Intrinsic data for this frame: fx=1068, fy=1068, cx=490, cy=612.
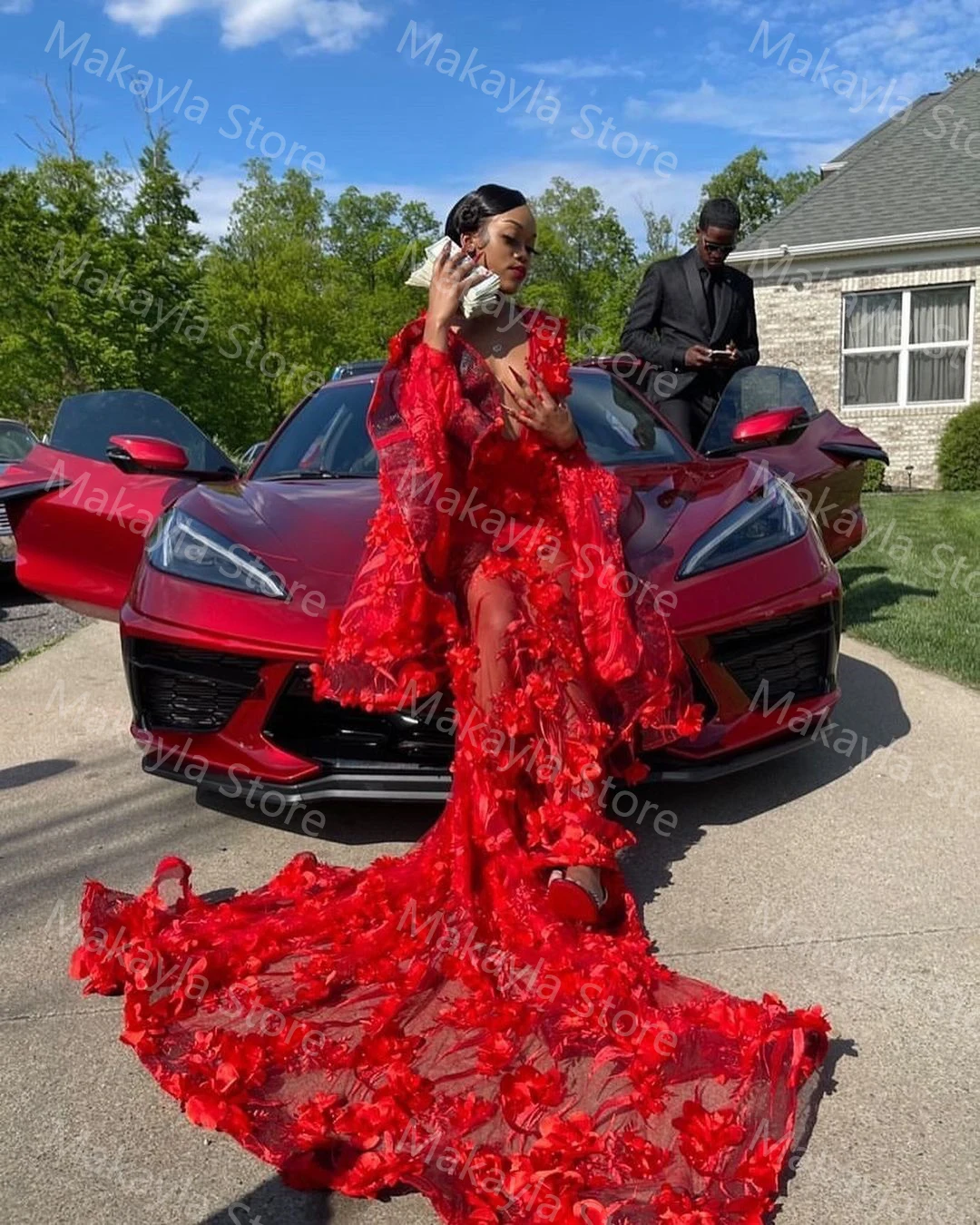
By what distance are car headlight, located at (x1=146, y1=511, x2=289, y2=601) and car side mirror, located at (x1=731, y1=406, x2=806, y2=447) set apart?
2.00 meters

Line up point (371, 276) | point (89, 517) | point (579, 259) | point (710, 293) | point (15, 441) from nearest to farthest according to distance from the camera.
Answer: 1. point (89, 517)
2. point (710, 293)
3. point (15, 441)
4. point (371, 276)
5. point (579, 259)

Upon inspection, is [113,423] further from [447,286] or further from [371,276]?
[371,276]

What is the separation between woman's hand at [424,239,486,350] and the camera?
250 cm

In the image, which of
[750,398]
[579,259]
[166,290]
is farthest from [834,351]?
[579,259]

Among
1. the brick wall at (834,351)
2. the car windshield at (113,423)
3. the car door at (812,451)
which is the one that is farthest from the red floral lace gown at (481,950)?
the brick wall at (834,351)

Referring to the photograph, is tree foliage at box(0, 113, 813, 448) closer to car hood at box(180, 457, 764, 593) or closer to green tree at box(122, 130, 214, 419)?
green tree at box(122, 130, 214, 419)

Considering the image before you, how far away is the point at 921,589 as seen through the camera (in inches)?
280

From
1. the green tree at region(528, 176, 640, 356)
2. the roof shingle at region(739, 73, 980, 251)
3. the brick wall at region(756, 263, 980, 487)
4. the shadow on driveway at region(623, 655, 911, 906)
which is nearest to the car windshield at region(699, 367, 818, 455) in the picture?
the shadow on driveway at region(623, 655, 911, 906)

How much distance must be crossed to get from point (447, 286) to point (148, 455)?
1.99m

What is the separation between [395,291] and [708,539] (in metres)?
31.2

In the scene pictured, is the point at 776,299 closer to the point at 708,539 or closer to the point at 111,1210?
the point at 708,539

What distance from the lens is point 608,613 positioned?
2742 millimetres

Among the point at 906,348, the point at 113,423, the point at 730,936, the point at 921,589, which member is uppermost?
the point at 906,348

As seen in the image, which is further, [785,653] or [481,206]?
[785,653]
